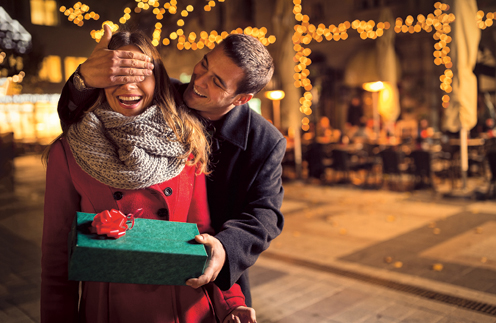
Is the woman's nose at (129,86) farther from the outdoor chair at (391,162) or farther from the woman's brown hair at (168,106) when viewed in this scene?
the outdoor chair at (391,162)

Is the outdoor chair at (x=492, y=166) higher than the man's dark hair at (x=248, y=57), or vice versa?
the man's dark hair at (x=248, y=57)

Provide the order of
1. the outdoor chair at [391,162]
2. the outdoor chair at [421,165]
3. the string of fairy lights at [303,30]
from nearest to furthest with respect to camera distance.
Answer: the string of fairy lights at [303,30] < the outdoor chair at [421,165] < the outdoor chair at [391,162]

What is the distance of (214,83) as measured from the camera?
5.74 feet

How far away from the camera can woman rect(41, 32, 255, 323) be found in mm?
1533

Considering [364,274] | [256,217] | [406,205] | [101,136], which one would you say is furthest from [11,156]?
[406,205]

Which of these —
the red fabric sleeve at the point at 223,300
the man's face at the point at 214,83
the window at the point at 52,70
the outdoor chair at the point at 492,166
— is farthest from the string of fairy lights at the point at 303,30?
the red fabric sleeve at the point at 223,300

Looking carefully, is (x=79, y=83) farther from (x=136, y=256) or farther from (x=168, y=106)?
(x=136, y=256)

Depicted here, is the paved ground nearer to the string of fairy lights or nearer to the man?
the string of fairy lights

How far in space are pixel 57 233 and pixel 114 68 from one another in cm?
63

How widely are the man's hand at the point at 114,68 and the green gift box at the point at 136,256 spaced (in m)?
0.47

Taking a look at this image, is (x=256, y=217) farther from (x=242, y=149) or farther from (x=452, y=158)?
(x=452, y=158)

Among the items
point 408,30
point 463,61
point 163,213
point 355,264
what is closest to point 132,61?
point 163,213

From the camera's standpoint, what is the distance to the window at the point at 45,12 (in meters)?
3.54

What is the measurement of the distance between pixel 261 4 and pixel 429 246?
17664 mm
